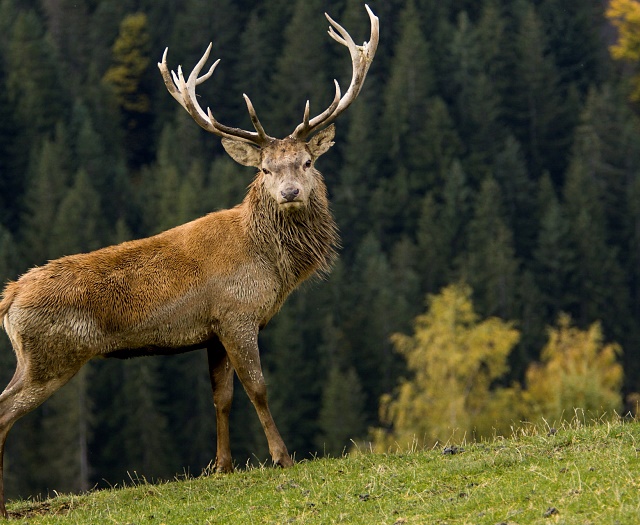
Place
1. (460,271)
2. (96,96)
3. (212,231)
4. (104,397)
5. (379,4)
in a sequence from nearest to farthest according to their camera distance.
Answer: (212,231), (104,397), (460,271), (96,96), (379,4)

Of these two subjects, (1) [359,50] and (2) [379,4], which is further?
(2) [379,4]

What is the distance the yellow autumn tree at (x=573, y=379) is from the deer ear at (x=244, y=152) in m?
43.1

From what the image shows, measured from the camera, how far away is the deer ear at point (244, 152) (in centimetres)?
1524

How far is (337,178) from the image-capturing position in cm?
12219

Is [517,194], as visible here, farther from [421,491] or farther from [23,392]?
[421,491]

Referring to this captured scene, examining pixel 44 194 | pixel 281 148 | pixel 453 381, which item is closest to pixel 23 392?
pixel 281 148

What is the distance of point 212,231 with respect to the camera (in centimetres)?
1489

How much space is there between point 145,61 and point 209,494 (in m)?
131

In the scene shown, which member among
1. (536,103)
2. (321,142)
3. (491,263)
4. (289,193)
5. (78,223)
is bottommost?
(491,263)

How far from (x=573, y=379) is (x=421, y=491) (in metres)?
49.0

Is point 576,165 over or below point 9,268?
over

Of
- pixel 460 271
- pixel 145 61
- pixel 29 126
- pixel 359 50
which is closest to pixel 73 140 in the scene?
pixel 29 126

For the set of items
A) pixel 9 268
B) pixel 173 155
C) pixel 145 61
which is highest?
pixel 145 61

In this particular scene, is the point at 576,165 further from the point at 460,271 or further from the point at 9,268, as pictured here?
the point at 9,268
